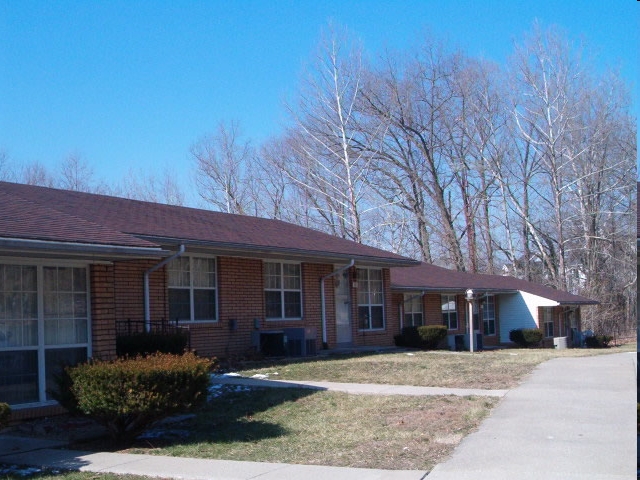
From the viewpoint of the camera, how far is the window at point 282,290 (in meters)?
19.2

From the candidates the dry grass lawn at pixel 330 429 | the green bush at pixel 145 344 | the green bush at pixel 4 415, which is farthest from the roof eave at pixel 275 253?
the green bush at pixel 4 415

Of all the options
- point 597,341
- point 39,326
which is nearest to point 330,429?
point 39,326

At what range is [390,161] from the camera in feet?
140

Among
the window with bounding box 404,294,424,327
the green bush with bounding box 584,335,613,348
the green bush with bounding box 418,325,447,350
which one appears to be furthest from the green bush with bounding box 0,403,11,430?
the green bush with bounding box 584,335,613,348

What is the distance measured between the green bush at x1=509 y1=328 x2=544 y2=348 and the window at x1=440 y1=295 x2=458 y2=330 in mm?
3626

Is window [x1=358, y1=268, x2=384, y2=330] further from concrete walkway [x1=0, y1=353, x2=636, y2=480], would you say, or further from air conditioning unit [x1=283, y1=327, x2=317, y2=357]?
concrete walkway [x1=0, y1=353, x2=636, y2=480]

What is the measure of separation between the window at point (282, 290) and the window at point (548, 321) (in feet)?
60.2

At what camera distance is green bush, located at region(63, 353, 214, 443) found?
893cm

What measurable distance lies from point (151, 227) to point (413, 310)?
14886mm

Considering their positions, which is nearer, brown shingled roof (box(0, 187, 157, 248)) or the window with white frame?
brown shingled roof (box(0, 187, 157, 248))

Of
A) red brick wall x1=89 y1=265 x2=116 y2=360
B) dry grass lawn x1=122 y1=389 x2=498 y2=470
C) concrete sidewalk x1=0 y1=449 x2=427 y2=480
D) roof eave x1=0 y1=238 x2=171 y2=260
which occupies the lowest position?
concrete sidewalk x1=0 y1=449 x2=427 y2=480

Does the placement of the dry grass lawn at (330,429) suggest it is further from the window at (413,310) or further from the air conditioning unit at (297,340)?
the window at (413,310)

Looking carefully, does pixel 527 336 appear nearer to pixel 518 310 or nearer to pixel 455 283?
pixel 518 310

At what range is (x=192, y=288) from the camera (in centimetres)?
1686
